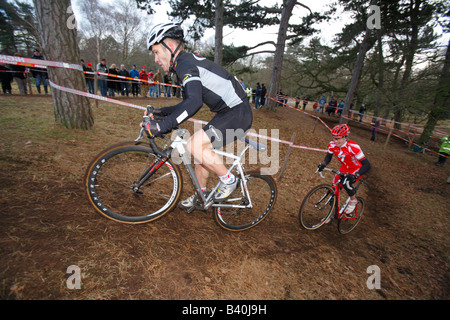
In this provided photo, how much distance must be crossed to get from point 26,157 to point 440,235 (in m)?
9.78

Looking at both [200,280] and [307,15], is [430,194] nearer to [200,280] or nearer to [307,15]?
[200,280]

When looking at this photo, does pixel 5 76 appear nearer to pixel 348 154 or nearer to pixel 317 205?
pixel 317 205

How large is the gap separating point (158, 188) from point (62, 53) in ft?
13.9

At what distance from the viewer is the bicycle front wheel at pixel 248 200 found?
3387 millimetres

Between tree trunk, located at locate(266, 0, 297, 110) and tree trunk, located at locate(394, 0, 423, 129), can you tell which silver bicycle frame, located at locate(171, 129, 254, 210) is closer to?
tree trunk, located at locate(266, 0, 297, 110)

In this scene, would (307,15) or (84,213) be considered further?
(307,15)

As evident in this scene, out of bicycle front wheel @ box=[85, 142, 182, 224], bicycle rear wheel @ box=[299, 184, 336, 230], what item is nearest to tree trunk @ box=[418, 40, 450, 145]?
bicycle rear wheel @ box=[299, 184, 336, 230]

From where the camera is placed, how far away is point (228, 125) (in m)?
2.91

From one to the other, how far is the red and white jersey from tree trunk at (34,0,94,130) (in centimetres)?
639

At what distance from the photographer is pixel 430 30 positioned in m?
17.1

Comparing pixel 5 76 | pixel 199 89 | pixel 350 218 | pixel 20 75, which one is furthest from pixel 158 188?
pixel 20 75

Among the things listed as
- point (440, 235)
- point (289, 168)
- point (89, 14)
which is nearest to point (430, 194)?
point (440, 235)

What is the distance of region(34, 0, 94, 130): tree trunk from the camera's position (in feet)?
15.6

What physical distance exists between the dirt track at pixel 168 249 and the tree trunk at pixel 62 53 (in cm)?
49
